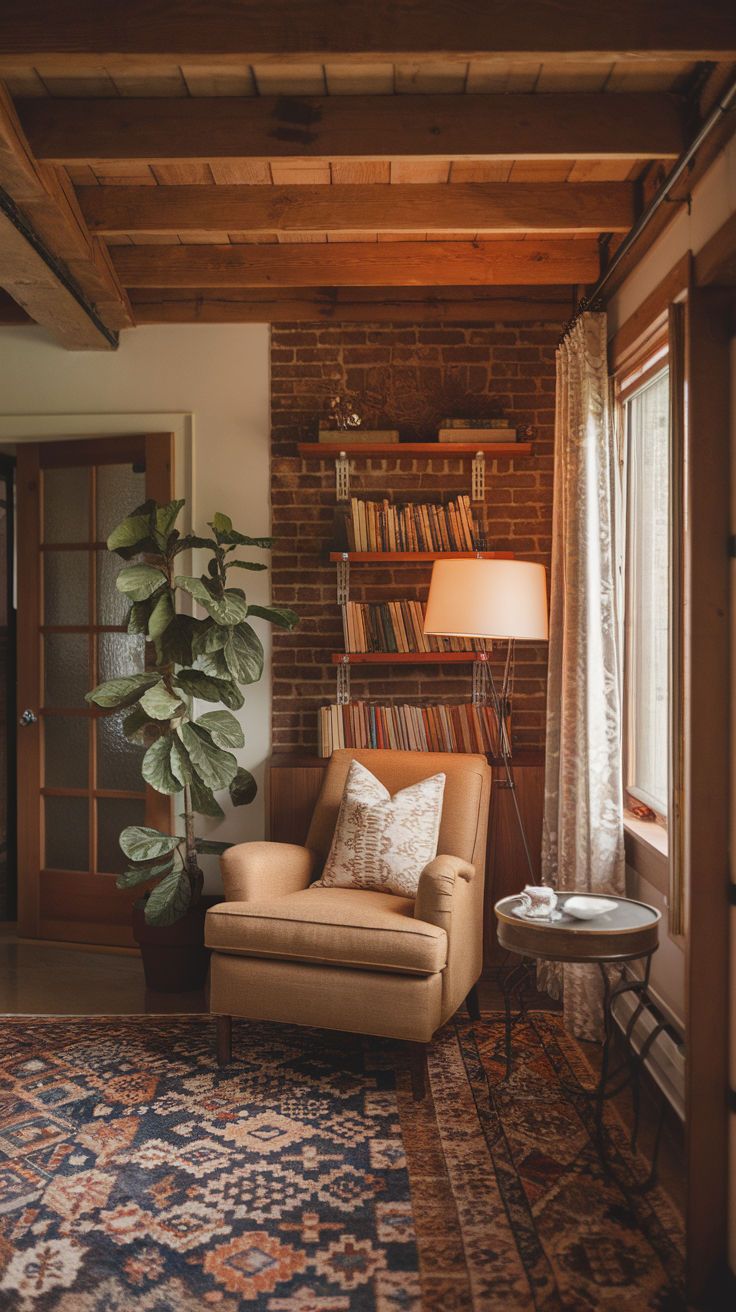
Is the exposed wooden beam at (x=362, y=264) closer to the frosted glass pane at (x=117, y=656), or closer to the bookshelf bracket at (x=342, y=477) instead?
the bookshelf bracket at (x=342, y=477)

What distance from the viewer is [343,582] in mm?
4324

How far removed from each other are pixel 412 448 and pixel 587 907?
213 centimetres

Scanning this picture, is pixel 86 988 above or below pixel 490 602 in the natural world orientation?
below

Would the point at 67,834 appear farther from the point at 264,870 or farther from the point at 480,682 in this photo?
the point at 480,682

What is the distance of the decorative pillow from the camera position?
11.2 ft

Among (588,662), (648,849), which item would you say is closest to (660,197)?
(588,662)

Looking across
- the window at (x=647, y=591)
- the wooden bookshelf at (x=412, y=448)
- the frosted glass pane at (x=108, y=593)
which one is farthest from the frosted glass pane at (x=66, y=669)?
the window at (x=647, y=591)

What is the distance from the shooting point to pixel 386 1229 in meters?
2.27

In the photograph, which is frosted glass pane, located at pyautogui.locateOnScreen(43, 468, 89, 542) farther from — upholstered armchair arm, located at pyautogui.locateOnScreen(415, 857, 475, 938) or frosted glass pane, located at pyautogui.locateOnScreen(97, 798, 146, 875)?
upholstered armchair arm, located at pyautogui.locateOnScreen(415, 857, 475, 938)

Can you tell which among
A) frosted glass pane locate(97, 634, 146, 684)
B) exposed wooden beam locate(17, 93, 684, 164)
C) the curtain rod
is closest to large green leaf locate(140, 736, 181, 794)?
frosted glass pane locate(97, 634, 146, 684)

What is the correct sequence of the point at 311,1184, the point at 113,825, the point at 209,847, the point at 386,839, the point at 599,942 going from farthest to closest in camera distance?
the point at 113,825 < the point at 209,847 < the point at 386,839 < the point at 599,942 < the point at 311,1184

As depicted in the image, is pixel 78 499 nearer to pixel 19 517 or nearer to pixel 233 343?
pixel 19 517

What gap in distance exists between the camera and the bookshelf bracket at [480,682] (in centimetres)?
429

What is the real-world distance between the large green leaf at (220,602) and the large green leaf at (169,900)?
3.25 feet
